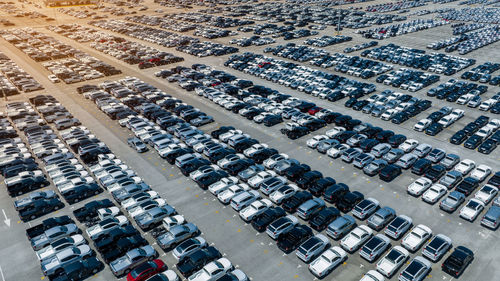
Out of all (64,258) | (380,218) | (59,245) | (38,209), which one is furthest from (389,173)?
(38,209)

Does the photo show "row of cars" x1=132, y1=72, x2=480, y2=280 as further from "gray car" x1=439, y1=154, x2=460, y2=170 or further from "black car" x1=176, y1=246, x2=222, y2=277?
"gray car" x1=439, y1=154, x2=460, y2=170

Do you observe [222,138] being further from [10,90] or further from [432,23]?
[432,23]

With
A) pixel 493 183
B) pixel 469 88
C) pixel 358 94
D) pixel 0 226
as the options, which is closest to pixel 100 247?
pixel 0 226

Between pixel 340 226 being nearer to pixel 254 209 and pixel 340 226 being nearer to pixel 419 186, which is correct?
pixel 254 209

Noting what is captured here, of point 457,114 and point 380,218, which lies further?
point 457,114

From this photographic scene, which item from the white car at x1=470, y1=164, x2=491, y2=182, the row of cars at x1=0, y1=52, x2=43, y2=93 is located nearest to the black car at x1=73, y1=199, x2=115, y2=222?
the white car at x1=470, y1=164, x2=491, y2=182

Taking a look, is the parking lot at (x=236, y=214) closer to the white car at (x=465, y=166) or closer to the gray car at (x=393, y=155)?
the gray car at (x=393, y=155)
